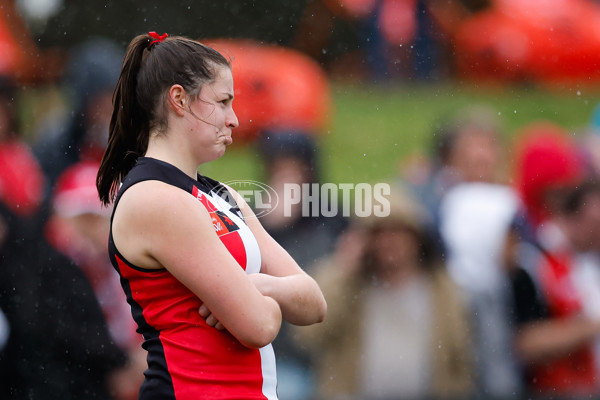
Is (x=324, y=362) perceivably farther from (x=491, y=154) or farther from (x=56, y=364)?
(x=491, y=154)

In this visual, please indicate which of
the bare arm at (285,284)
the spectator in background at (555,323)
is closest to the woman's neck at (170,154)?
the bare arm at (285,284)

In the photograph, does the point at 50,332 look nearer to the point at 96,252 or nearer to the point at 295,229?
the point at 96,252

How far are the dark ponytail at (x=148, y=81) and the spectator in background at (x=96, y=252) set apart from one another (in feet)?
5.96

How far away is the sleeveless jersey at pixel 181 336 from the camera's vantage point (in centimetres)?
194

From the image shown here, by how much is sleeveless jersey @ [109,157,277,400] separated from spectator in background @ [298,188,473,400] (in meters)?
1.85

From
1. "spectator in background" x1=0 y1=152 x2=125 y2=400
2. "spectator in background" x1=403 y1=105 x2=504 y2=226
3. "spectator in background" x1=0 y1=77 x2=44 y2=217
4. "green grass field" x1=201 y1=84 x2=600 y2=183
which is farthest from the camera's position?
"green grass field" x1=201 y1=84 x2=600 y2=183

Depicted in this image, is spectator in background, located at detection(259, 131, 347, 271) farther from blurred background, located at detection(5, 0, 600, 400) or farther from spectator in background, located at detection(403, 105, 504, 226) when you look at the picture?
spectator in background, located at detection(403, 105, 504, 226)

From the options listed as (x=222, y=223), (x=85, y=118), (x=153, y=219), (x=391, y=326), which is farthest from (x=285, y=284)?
(x=85, y=118)

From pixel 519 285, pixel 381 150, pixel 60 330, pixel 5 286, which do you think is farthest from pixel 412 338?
pixel 381 150

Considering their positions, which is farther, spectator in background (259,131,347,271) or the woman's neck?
spectator in background (259,131,347,271)

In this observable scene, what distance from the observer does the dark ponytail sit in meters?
2.02

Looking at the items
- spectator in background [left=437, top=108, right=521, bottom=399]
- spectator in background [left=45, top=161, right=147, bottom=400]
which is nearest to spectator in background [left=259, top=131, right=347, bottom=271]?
spectator in background [left=437, top=108, right=521, bottom=399]

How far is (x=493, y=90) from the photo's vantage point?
10188mm

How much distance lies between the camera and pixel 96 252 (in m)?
3.93
